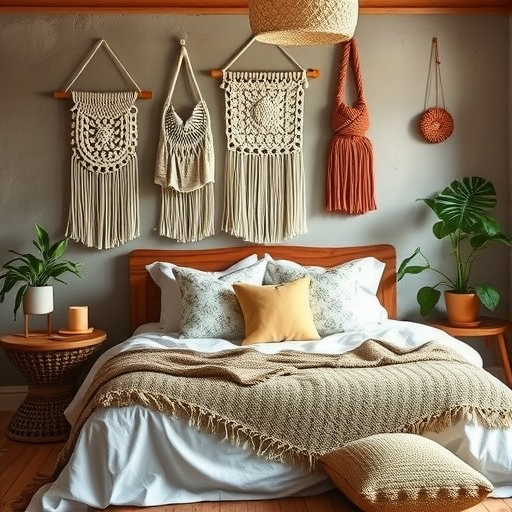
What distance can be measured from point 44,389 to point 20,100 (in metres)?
1.63

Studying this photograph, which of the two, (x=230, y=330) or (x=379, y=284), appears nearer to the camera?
(x=230, y=330)

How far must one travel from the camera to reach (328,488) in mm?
3688

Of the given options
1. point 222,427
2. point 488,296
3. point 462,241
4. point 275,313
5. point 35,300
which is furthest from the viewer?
point 462,241

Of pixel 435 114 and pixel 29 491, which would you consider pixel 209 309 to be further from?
pixel 435 114

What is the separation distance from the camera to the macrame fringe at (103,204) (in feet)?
16.6

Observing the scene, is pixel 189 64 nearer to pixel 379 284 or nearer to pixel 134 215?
pixel 134 215

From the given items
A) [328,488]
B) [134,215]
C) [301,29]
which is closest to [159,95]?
[134,215]

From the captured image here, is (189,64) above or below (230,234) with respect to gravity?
above

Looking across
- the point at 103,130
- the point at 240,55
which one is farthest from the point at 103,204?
the point at 240,55

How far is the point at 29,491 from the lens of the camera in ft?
12.5

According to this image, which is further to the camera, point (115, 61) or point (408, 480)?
point (115, 61)

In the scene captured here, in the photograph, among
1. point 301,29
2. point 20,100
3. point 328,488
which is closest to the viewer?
point 301,29

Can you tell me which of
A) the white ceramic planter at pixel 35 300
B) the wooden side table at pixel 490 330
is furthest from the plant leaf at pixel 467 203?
the white ceramic planter at pixel 35 300

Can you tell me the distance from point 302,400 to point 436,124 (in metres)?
2.26
